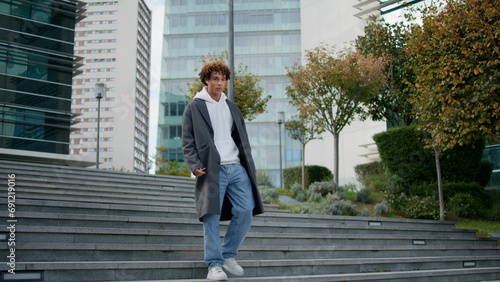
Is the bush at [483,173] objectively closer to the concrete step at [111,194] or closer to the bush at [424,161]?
the bush at [424,161]

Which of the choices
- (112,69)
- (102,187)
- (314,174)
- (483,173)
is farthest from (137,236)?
(112,69)

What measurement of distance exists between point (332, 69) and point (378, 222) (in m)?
6.87

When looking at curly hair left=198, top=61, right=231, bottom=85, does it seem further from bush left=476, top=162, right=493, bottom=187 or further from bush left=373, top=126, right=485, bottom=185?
bush left=476, top=162, right=493, bottom=187

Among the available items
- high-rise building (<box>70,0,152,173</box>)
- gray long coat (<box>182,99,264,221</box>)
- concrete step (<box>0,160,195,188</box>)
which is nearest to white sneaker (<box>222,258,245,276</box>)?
gray long coat (<box>182,99,264,221</box>)

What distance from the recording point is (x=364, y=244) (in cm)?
757

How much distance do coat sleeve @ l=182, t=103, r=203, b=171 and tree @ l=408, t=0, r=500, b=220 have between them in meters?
7.01

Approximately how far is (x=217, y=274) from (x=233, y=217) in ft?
1.69

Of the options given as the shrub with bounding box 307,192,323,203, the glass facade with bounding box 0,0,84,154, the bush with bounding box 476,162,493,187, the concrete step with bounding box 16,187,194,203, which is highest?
the glass facade with bounding box 0,0,84,154

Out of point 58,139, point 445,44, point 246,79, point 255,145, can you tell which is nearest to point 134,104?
point 255,145

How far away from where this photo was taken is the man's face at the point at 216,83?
4.63 meters

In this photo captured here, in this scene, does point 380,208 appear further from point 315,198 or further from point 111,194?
point 111,194

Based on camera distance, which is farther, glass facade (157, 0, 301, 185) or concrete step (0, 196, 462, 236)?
glass facade (157, 0, 301, 185)

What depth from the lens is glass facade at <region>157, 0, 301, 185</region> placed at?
47000 mm

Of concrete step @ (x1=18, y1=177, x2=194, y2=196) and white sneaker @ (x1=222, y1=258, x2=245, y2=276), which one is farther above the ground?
concrete step @ (x1=18, y1=177, x2=194, y2=196)
